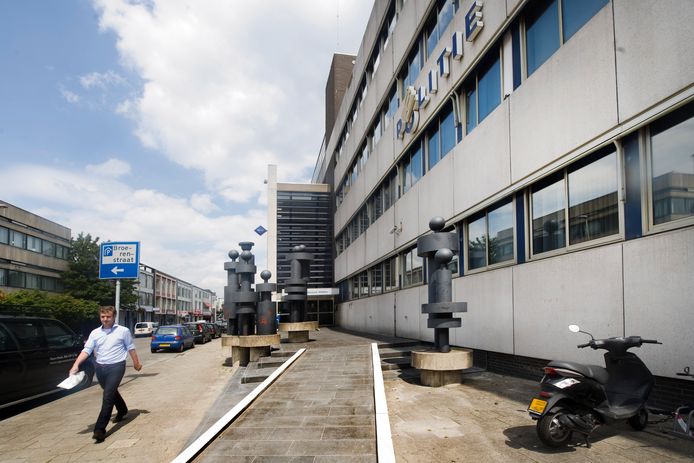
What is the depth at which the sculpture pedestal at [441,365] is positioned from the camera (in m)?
8.52

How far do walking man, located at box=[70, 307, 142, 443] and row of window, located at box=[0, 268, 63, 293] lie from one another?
136ft

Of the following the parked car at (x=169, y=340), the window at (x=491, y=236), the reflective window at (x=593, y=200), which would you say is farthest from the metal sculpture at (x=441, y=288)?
the parked car at (x=169, y=340)

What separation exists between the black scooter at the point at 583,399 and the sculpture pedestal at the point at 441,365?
11.3 feet

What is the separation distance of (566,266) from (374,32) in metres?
18.8

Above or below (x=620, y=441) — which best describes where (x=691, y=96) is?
above

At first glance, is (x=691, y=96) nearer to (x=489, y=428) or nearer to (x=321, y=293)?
(x=489, y=428)

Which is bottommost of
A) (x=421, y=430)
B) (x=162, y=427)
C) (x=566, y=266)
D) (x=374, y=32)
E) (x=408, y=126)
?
(x=162, y=427)

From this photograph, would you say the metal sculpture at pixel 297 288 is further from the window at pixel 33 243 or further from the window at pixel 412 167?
the window at pixel 33 243

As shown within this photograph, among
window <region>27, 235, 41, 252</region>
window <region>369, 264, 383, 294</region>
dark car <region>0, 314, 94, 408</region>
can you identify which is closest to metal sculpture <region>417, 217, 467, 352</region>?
dark car <region>0, 314, 94, 408</region>

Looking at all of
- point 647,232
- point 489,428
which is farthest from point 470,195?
point 489,428

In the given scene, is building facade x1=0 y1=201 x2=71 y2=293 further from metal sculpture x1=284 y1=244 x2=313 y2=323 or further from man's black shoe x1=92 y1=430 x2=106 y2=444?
man's black shoe x1=92 y1=430 x2=106 y2=444

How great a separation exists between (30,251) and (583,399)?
168ft

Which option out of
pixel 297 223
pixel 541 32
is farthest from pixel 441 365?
pixel 297 223

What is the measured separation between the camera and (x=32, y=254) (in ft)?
146
